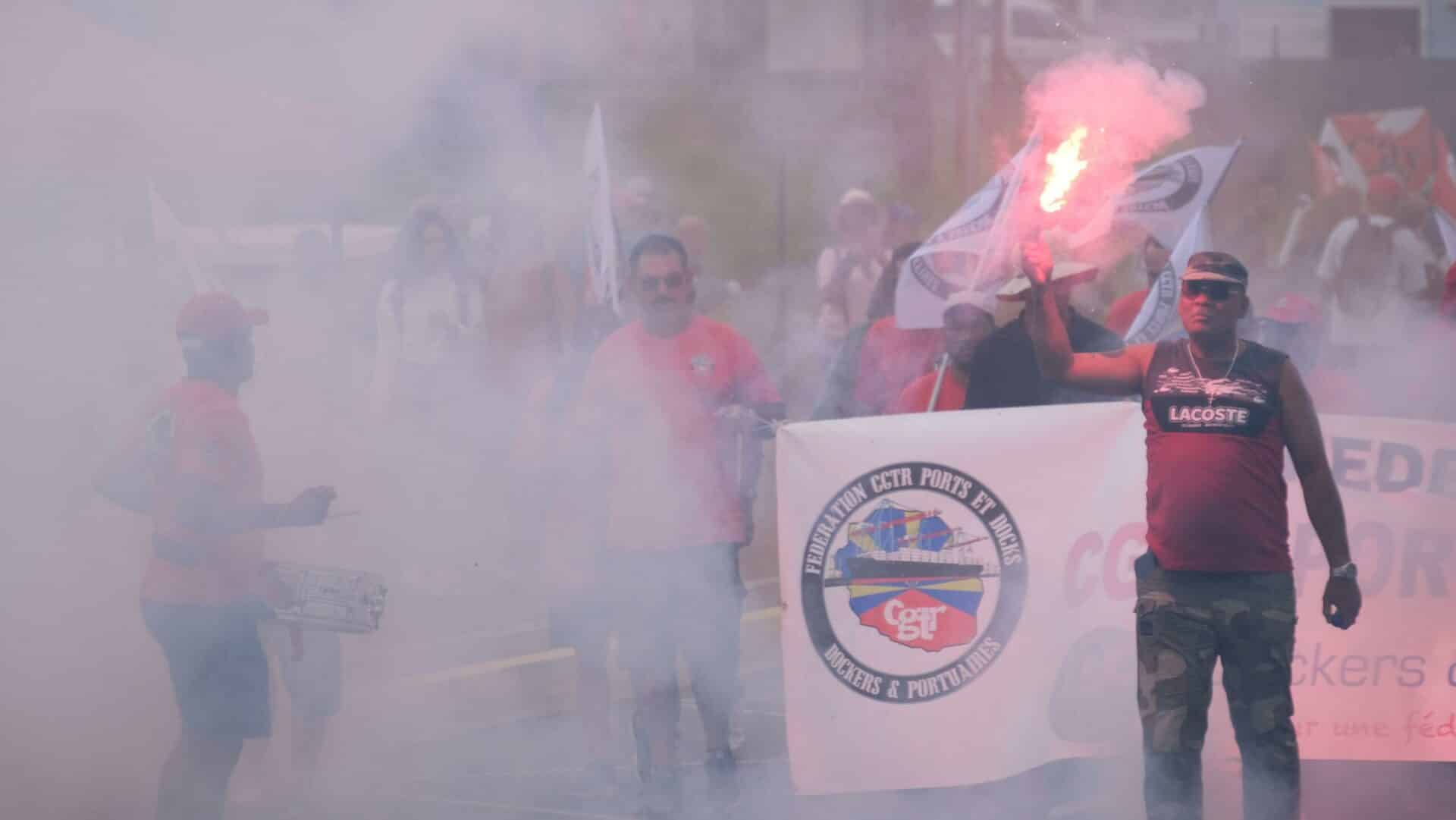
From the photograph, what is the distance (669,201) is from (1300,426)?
2.17 metres

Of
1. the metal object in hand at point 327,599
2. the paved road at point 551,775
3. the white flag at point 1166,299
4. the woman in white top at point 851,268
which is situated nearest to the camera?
the metal object in hand at point 327,599

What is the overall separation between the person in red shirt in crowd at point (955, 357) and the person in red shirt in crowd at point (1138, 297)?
42.1 inches

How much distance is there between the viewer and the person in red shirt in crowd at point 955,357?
4586 millimetres

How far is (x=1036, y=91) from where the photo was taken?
4.48m

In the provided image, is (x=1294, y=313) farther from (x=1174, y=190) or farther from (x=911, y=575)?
(x=911, y=575)

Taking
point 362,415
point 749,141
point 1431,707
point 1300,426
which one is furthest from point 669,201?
point 1431,707

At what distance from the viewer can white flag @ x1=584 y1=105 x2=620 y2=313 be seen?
13.8 feet

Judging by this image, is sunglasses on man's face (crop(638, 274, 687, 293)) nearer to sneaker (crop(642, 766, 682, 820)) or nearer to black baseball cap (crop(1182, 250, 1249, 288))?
sneaker (crop(642, 766, 682, 820))

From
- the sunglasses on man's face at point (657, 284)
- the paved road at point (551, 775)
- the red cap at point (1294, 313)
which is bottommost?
the paved road at point (551, 775)

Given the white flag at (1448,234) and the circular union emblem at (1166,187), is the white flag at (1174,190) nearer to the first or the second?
the circular union emblem at (1166,187)

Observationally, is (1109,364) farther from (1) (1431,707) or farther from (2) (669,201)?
(2) (669,201)

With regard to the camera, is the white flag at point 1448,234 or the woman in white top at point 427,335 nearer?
the woman in white top at point 427,335

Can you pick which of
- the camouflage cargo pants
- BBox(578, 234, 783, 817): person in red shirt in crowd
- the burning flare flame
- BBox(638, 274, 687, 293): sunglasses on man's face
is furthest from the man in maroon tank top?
BBox(638, 274, 687, 293): sunglasses on man's face

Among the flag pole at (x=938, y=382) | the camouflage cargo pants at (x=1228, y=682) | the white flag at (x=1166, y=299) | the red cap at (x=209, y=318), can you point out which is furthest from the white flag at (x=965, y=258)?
the red cap at (x=209, y=318)
